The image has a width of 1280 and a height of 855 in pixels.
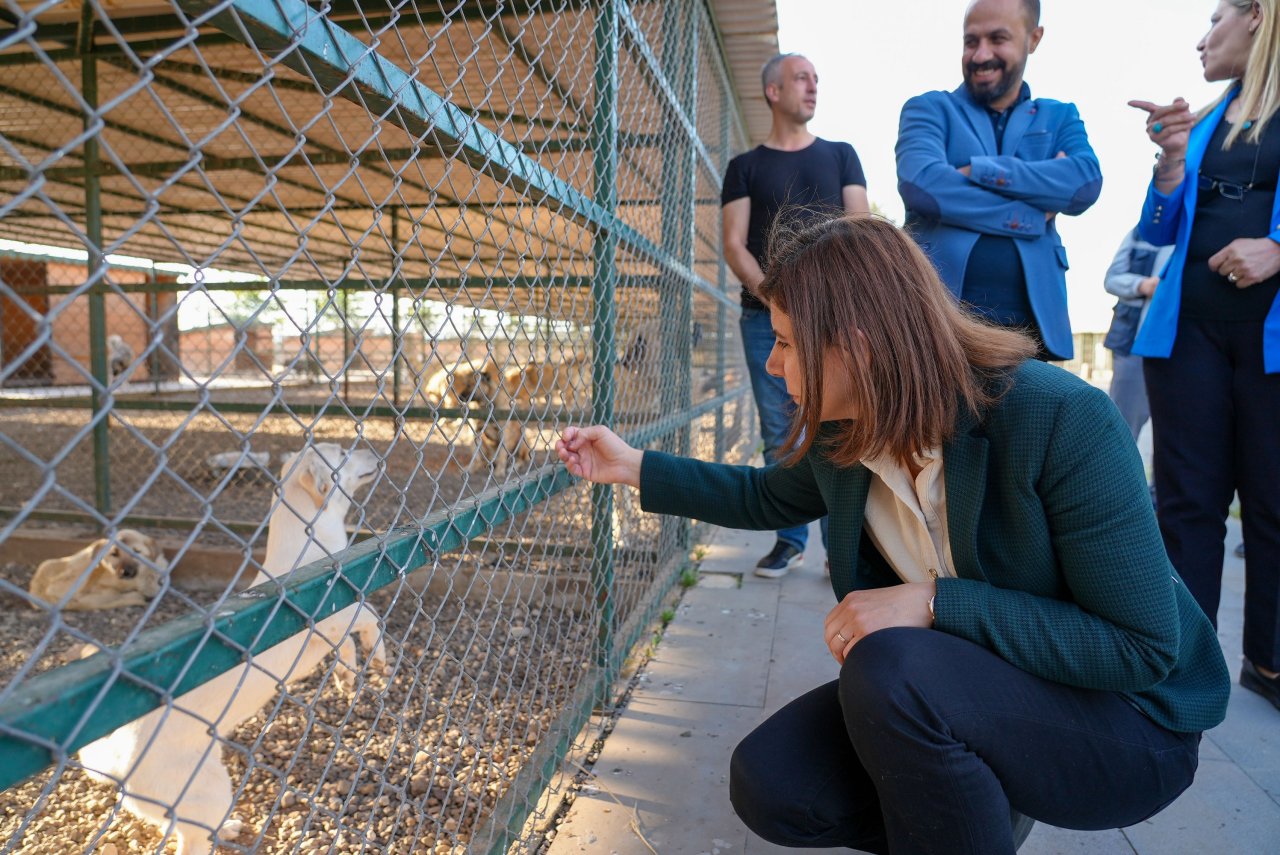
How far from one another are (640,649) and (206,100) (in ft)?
16.3

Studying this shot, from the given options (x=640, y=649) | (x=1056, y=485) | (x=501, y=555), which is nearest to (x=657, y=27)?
(x=640, y=649)

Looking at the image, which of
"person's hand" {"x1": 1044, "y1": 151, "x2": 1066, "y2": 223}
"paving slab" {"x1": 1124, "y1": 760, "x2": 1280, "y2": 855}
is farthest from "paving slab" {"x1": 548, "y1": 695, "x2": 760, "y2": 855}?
"person's hand" {"x1": 1044, "y1": 151, "x2": 1066, "y2": 223}

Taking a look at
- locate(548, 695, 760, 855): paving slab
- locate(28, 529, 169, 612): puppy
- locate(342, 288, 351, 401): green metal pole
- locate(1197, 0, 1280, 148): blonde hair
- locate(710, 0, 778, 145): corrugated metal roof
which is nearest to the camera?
locate(342, 288, 351, 401): green metal pole

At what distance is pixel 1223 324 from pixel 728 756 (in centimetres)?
190

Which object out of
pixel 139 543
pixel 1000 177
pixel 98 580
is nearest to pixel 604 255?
pixel 1000 177

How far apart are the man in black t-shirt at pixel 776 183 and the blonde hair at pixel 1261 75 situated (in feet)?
4.81

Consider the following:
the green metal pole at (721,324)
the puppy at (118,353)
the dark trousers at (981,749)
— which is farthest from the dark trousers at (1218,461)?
the puppy at (118,353)

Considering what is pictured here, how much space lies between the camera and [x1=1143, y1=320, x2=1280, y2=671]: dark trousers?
2.40 metres

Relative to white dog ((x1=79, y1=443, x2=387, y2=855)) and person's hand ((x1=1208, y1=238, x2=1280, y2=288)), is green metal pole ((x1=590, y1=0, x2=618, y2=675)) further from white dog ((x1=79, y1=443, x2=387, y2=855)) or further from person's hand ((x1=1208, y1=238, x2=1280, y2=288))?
person's hand ((x1=1208, y1=238, x2=1280, y2=288))

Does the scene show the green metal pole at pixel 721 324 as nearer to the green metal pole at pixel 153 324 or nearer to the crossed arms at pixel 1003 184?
the crossed arms at pixel 1003 184

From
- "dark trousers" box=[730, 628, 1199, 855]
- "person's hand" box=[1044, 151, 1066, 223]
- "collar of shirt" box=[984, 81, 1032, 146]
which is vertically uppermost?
"collar of shirt" box=[984, 81, 1032, 146]

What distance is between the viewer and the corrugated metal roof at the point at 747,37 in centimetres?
555

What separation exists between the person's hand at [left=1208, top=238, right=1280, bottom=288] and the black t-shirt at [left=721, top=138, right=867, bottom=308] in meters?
1.53

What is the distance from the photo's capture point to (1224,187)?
2467mm
